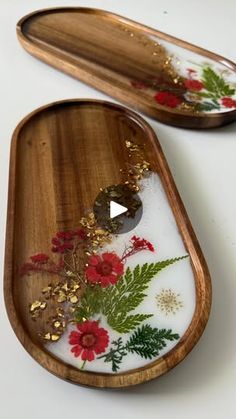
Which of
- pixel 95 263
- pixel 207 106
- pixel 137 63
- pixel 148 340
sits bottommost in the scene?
pixel 148 340

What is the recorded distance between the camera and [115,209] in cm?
65

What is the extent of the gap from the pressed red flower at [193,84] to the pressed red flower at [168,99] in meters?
0.04

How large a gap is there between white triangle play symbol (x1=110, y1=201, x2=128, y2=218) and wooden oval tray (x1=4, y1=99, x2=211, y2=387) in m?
0.03

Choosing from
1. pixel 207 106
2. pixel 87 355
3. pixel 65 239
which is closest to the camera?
pixel 87 355

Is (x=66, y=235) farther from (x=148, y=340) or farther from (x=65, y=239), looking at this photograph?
(x=148, y=340)

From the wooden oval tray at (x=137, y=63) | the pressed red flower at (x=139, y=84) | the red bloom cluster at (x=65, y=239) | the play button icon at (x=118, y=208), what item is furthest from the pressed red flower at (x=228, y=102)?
the red bloom cluster at (x=65, y=239)

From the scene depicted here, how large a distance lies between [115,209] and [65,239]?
0.09 m

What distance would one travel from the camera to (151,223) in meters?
0.63

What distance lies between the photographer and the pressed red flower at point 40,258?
0.58 m

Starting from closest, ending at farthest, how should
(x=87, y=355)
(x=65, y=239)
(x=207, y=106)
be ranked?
(x=87, y=355), (x=65, y=239), (x=207, y=106)

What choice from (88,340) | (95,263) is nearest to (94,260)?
(95,263)

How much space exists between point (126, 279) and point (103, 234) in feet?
0.24

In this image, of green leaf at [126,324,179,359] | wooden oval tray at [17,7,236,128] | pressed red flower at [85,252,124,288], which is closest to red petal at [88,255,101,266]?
pressed red flower at [85,252,124,288]

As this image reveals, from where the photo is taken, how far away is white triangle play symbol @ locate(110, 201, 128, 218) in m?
0.64
